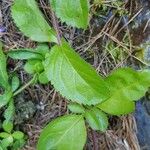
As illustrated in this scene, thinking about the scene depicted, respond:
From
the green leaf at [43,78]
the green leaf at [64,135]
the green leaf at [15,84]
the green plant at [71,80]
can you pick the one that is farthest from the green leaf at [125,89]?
the green leaf at [15,84]

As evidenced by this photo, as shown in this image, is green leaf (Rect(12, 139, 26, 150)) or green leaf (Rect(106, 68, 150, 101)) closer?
green leaf (Rect(106, 68, 150, 101))

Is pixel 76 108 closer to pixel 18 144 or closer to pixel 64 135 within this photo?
pixel 64 135

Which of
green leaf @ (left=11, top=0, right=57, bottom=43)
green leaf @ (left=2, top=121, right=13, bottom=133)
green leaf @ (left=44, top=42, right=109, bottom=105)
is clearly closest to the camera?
green leaf @ (left=44, top=42, right=109, bottom=105)

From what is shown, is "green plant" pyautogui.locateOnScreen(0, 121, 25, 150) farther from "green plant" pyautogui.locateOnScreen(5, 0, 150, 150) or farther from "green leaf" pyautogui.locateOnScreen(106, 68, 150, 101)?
"green leaf" pyautogui.locateOnScreen(106, 68, 150, 101)

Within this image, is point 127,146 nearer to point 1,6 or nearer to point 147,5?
point 147,5

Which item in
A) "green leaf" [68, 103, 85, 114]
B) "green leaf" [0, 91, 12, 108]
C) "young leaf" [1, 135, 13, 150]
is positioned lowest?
"young leaf" [1, 135, 13, 150]

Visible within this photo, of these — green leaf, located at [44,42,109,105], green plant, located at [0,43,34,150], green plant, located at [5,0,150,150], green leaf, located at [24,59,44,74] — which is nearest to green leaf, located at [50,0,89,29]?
green plant, located at [5,0,150,150]

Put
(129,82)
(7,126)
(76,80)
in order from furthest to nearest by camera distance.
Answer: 1. (7,126)
2. (129,82)
3. (76,80)

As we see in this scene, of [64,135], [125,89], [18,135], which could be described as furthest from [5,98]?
[125,89]
